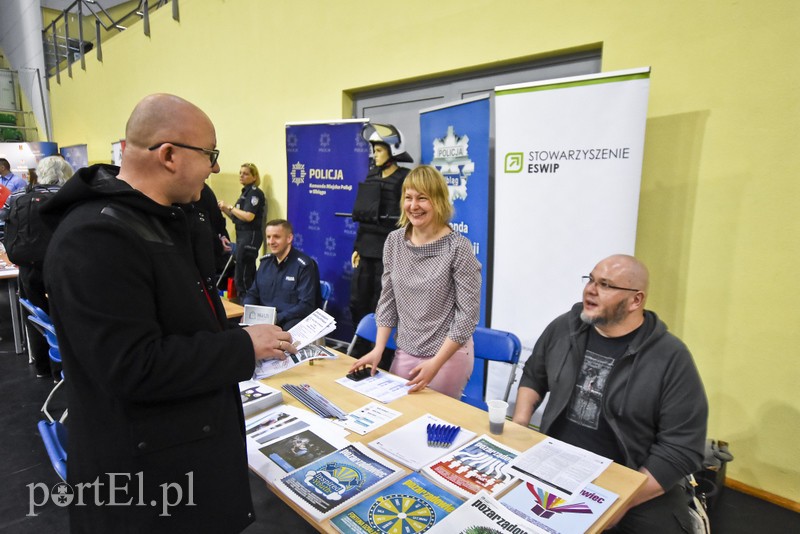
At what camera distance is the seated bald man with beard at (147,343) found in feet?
2.64

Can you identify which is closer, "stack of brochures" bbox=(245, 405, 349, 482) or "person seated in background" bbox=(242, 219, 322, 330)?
"stack of brochures" bbox=(245, 405, 349, 482)

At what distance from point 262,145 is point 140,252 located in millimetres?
4796

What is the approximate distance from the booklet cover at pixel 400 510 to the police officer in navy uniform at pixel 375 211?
226cm

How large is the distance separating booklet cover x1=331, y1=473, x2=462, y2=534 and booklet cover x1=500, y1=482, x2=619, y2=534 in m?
0.15

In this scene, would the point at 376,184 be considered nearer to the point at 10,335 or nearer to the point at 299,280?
the point at 299,280

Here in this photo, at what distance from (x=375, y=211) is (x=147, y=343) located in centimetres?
266

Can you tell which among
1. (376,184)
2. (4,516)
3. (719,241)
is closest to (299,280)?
(376,184)

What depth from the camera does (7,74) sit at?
1162 cm

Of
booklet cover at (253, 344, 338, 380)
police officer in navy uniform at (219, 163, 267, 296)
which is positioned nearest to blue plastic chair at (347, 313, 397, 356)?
booklet cover at (253, 344, 338, 380)

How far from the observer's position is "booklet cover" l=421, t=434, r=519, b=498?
1150 millimetres

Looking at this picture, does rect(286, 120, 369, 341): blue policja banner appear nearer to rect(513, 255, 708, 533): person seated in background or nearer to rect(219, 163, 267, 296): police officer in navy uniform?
rect(219, 163, 267, 296): police officer in navy uniform

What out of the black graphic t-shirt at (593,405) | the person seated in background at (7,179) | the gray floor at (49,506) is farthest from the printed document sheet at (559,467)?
the person seated in background at (7,179)

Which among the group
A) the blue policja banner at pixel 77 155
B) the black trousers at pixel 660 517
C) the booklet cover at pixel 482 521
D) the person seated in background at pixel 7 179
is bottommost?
the black trousers at pixel 660 517

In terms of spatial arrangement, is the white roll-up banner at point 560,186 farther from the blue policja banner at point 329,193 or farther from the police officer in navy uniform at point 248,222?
the police officer in navy uniform at point 248,222
